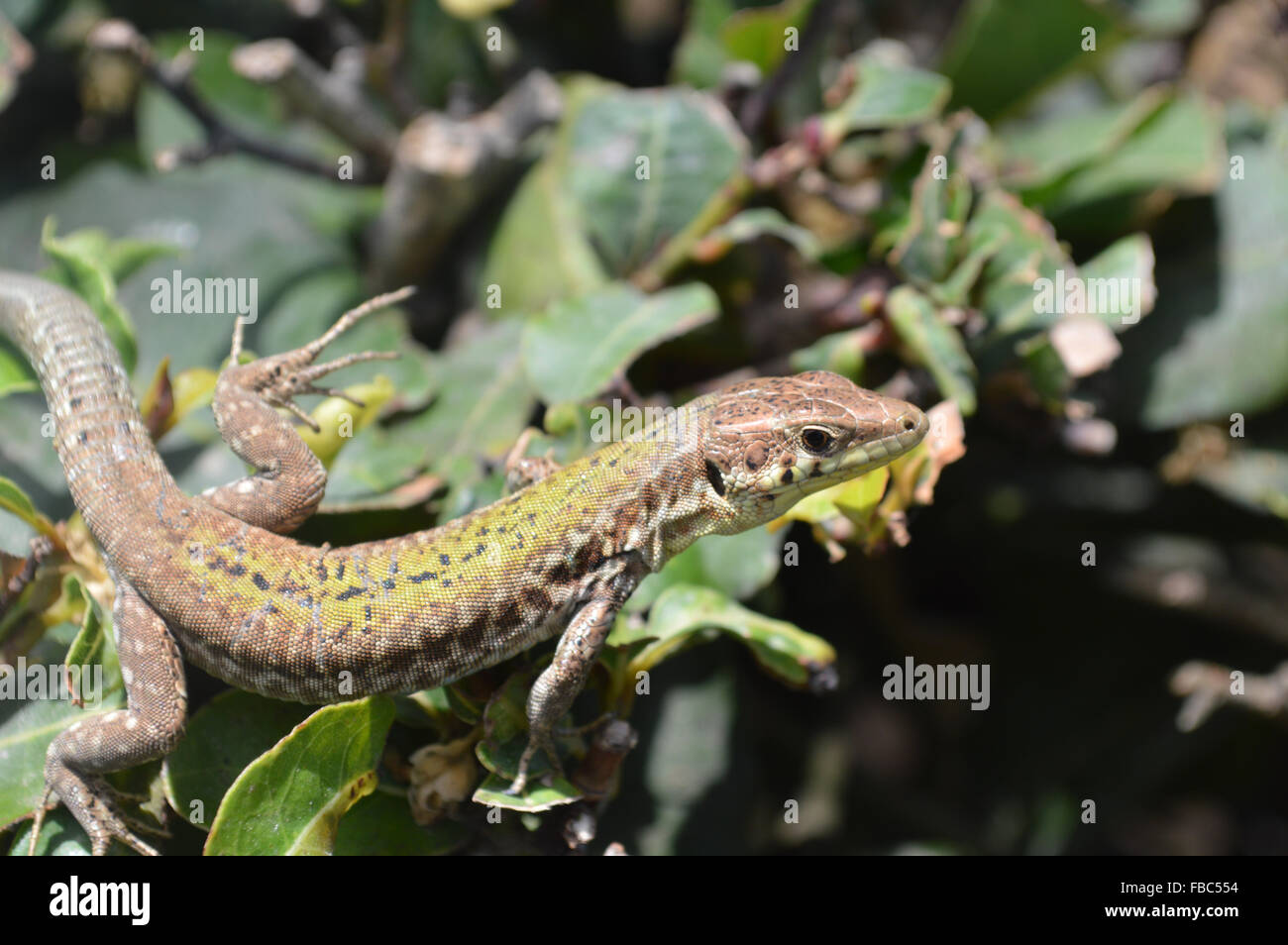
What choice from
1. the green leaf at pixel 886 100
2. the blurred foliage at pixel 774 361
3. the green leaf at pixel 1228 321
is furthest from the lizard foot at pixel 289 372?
the green leaf at pixel 1228 321

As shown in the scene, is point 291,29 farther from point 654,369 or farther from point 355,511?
point 355,511

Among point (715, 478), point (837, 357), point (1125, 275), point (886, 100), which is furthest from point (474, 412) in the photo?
point (1125, 275)

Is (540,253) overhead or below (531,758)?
overhead

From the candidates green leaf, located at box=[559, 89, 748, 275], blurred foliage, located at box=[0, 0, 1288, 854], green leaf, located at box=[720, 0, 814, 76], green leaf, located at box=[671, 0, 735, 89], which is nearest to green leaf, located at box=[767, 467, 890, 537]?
blurred foliage, located at box=[0, 0, 1288, 854]

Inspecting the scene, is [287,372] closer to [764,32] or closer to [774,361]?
[774,361]

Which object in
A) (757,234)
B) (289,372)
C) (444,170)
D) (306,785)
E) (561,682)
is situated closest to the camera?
(306,785)

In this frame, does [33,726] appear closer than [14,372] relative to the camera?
Yes
